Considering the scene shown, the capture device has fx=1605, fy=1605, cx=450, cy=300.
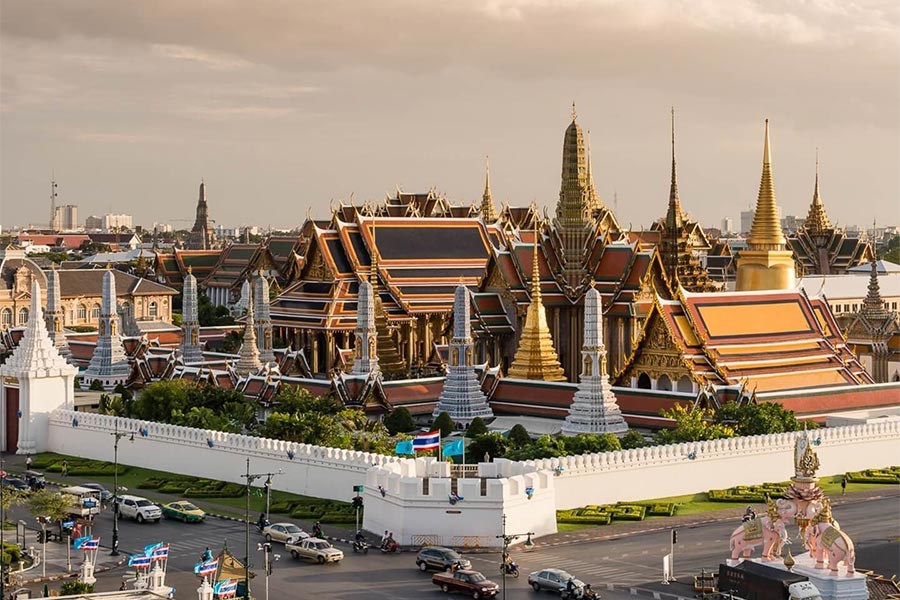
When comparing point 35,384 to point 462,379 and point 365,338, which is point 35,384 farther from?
point 462,379

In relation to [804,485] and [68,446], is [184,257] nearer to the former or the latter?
[68,446]

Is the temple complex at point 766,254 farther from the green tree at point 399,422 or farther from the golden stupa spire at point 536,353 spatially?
the green tree at point 399,422

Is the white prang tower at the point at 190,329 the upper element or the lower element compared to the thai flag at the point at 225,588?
upper

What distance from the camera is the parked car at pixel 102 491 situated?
47931 millimetres

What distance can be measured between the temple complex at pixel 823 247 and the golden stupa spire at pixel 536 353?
7021 centimetres

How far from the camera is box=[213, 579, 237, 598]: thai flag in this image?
34.2m

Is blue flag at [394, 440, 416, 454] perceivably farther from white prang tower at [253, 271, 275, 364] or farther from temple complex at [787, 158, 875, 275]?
temple complex at [787, 158, 875, 275]

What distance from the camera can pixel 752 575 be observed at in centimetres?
3550

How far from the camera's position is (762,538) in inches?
1446

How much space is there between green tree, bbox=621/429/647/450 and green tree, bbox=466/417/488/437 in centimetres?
621

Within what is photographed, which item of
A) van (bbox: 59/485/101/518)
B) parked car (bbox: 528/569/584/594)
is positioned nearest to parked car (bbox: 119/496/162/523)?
van (bbox: 59/485/101/518)

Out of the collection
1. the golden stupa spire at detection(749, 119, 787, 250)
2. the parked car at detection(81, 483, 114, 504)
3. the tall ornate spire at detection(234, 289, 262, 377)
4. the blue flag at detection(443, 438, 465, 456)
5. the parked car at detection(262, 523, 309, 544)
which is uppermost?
the golden stupa spire at detection(749, 119, 787, 250)

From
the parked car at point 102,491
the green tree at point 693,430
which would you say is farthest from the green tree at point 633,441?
the parked car at point 102,491

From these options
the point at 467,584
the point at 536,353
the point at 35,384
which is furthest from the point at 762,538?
the point at 35,384
